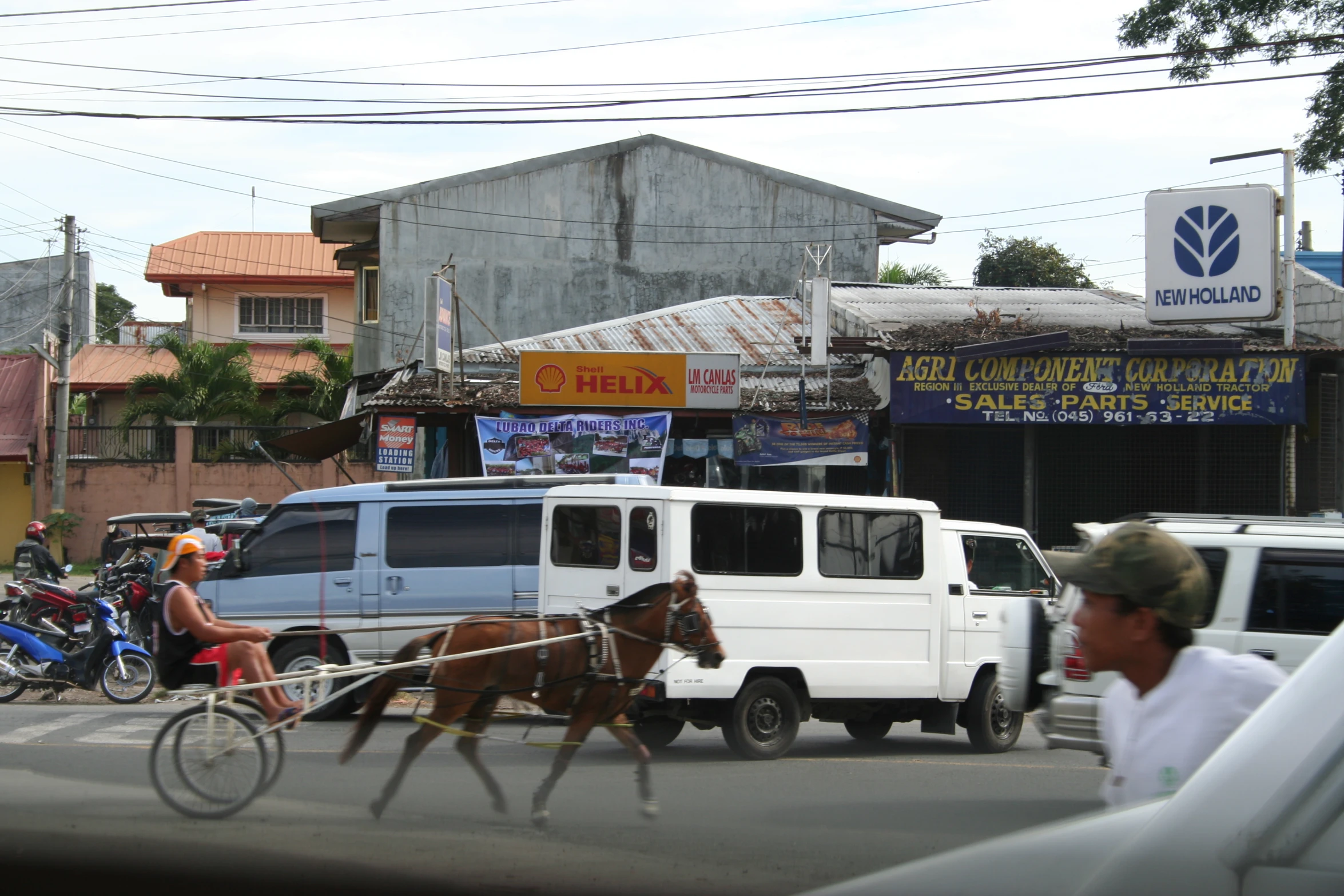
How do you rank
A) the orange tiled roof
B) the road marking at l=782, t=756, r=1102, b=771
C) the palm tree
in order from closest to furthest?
the road marking at l=782, t=756, r=1102, b=771, the palm tree, the orange tiled roof

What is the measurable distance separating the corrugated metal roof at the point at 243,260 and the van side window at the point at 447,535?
29198 mm

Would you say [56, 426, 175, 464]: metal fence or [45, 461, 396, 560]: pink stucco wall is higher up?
[56, 426, 175, 464]: metal fence

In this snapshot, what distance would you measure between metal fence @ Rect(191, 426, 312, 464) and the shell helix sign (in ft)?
37.7

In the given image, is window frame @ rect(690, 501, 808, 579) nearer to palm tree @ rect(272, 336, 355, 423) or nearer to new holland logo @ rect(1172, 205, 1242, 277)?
new holland logo @ rect(1172, 205, 1242, 277)

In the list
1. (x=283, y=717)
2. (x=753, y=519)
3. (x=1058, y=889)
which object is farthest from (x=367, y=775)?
(x=1058, y=889)

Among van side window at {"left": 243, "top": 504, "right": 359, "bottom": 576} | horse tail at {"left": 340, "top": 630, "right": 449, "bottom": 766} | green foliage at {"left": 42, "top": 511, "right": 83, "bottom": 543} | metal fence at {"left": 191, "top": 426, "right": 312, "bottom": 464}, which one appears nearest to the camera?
horse tail at {"left": 340, "top": 630, "right": 449, "bottom": 766}

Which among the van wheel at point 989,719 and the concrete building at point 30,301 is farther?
the concrete building at point 30,301

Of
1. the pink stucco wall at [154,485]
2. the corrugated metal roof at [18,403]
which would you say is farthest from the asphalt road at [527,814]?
the corrugated metal roof at [18,403]

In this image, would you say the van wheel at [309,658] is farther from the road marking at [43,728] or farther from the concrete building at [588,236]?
the concrete building at [588,236]

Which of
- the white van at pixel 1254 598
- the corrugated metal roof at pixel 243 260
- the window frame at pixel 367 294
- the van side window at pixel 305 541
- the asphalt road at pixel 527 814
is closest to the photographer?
the asphalt road at pixel 527 814

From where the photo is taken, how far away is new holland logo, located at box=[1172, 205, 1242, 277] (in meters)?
16.2

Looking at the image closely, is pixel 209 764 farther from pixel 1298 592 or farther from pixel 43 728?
pixel 1298 592

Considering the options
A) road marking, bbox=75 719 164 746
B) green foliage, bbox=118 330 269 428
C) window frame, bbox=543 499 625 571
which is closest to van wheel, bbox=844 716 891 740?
window frame, bbox=543 499 625 571

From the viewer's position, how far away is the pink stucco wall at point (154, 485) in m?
25.5
